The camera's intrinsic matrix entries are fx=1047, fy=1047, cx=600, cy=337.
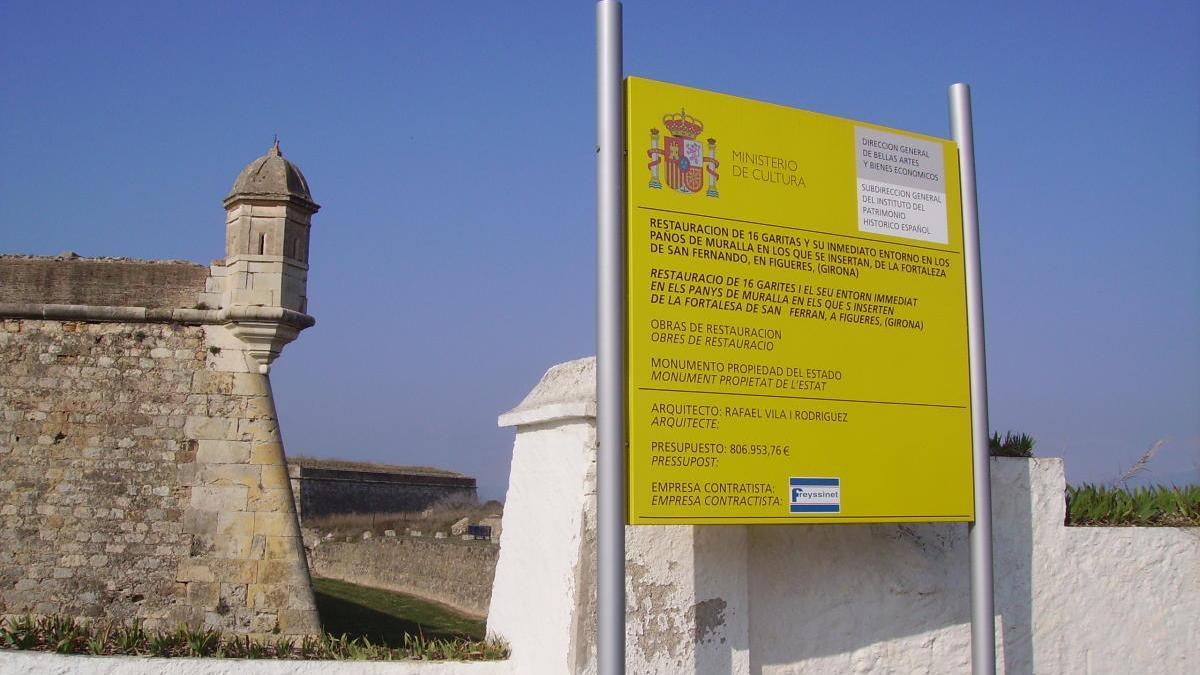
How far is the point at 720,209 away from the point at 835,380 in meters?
0.82

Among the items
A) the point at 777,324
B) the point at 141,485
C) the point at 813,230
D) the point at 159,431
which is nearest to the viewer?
the point at 777,324

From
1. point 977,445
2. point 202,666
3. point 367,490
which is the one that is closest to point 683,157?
point 977,445

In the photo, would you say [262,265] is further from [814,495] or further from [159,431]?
[814,495]

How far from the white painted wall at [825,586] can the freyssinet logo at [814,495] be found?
31 centimetres

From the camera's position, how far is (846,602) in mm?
4430

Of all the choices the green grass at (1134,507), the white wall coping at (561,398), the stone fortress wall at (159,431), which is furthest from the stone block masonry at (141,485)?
the green grass at (1134,507)

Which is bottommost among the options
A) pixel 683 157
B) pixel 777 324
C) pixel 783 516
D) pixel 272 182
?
pixel 783 516

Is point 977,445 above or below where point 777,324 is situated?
below

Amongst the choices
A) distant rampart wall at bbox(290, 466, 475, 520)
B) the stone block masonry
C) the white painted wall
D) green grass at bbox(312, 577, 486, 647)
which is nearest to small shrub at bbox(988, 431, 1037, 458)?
the white painted wall

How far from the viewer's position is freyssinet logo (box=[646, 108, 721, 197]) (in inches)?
153

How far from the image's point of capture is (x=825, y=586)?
4.38 meters

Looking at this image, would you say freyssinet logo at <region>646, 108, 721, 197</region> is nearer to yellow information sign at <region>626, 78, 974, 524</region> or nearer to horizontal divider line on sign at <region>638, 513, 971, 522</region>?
yellow information sign at <region>626, 78, 974, 524</region>

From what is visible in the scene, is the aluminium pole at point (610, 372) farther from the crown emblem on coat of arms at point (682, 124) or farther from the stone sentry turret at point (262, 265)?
the stone sentry turret at point (262, 265)

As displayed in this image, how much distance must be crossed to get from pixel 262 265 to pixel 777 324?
8.76 m
